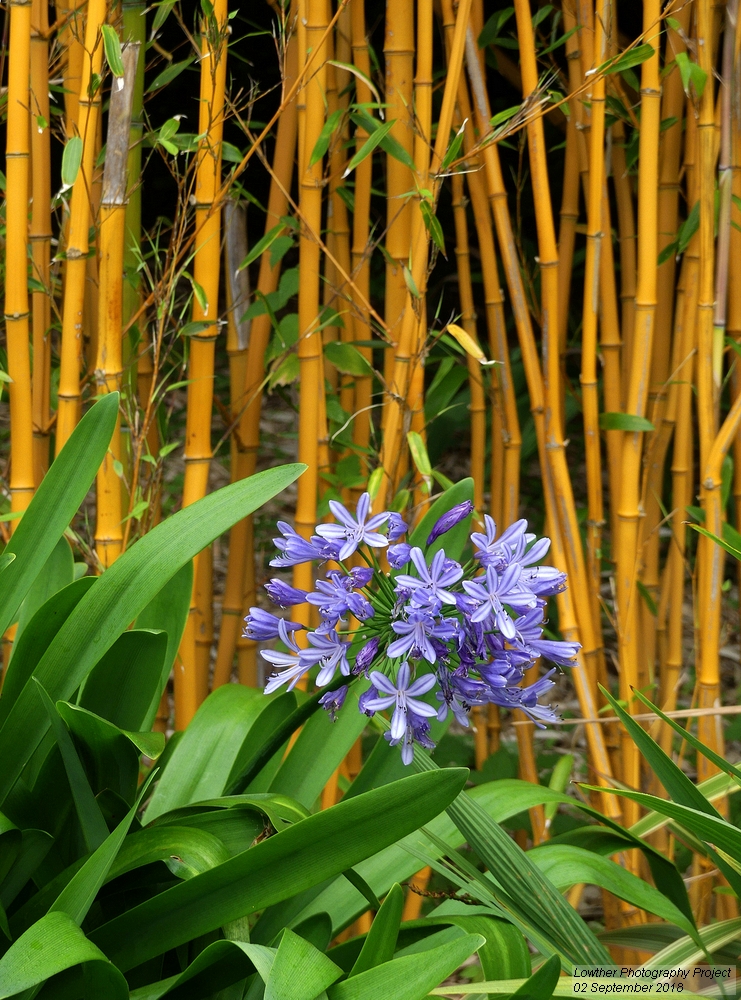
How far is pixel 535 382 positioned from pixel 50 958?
0.85 metres

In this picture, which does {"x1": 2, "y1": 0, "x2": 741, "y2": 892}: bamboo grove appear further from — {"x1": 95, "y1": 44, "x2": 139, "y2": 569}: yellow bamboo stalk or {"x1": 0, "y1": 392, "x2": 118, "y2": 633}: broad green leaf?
{"x1": 0, "y1": 392, "x2": 118, "y2": 633}: broad green leaf

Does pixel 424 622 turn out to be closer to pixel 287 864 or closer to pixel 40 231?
pixel 287 864

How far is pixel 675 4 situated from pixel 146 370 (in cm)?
87

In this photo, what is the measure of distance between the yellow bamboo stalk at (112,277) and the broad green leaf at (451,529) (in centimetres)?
38

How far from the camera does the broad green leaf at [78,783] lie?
2.27ft

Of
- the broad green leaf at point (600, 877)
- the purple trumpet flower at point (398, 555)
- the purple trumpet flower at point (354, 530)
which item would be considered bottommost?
the broad green leaf at point (600, 877)

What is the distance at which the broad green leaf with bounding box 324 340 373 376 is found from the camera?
3.94ft

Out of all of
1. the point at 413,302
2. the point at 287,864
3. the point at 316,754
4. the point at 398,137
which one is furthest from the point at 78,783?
the point at 398,137

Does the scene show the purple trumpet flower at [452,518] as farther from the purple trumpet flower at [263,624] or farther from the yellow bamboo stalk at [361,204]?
the yellow bamboo stalk at [361,204]

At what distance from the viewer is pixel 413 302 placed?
1.02 metres

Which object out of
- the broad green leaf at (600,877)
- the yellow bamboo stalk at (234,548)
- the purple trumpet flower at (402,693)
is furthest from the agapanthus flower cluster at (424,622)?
the yellow bamboo stalk at (234,548)

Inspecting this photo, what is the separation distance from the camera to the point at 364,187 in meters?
1.18

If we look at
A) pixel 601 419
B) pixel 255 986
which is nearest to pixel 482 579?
pixel 255 986

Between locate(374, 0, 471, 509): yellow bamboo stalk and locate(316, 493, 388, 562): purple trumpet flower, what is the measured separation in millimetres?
404
